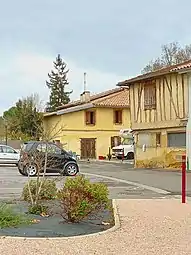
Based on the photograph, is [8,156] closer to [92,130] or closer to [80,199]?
[92,130]

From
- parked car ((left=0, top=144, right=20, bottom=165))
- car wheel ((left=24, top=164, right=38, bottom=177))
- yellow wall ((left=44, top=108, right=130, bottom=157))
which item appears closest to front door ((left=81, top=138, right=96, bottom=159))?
yellow wall ((left=44, top=108, right=130, bottom=157))

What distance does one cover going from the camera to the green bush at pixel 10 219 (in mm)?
9802

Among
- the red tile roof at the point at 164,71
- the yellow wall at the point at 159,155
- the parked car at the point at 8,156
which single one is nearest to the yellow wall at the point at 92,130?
the parked car at the point at 8,156

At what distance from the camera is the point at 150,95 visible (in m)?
32.9

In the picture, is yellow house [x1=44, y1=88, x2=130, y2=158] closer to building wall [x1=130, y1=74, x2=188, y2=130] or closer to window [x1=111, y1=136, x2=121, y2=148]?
window [x1=111, y1=136, x2=121, y2=148]

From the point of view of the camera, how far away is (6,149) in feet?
117

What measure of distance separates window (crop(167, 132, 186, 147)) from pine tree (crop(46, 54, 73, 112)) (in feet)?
170

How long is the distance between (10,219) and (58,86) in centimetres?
7713

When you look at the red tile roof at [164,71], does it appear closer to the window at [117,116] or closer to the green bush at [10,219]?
the window at [117,116]

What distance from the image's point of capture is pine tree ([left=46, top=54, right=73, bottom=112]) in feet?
276

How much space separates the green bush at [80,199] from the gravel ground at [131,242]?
69 centimetres

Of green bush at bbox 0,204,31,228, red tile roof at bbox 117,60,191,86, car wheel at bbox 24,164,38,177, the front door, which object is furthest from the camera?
the front door

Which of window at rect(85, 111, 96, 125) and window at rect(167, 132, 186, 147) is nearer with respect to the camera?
window at rect(167, 132, 186, 147)

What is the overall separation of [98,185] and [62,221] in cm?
117
